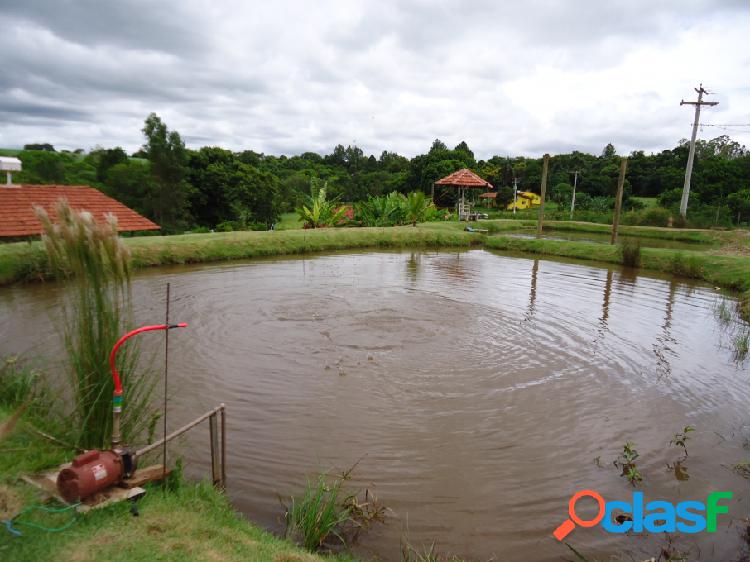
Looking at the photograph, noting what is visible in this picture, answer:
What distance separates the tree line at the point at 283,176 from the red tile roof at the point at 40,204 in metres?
8.37

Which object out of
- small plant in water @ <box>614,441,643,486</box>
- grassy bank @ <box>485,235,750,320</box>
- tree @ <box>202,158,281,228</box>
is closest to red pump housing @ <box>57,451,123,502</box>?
small plant in water @ <box>614,441,643,486</box>

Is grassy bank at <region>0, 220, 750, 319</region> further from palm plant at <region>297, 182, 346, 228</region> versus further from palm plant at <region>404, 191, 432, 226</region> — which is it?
palm plant at <region>297, 182, 346, 228</region>

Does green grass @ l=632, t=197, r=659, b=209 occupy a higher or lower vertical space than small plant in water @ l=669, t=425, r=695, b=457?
higher

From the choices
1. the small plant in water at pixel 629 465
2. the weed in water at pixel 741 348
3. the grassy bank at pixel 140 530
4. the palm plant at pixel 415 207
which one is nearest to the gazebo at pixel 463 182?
the palm plant at pixel 415 207

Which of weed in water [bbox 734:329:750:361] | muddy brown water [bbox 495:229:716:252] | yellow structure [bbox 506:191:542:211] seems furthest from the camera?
yellow structure [bbox 506:191:542:211]

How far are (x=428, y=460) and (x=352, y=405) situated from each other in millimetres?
1234

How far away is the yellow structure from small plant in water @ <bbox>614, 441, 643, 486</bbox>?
40720 millimetres

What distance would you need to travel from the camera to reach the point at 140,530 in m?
2.76

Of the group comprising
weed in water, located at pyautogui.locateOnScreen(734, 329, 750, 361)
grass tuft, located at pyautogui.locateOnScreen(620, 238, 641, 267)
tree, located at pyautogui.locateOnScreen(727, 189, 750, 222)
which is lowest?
weed in water, located at pyautogui.locateOnScreen(734, 329, 750, 361)

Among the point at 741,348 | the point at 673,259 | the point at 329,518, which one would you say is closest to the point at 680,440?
the point at 329,518

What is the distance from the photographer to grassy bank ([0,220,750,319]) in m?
10.8

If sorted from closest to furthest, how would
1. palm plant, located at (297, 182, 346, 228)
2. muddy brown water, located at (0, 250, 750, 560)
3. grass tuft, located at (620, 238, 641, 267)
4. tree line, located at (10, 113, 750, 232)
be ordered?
muddy brown water, located at (0, 250, 750, 560), grass tuft, located at (620, 238, 641, 267), palm plant, located at (297, 182, 346, 228), tree line, located at (10, 113, 750, 232)

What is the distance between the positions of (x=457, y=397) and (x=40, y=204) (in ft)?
37.2

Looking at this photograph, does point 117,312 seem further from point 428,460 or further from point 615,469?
point 615,469
